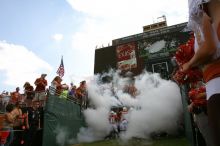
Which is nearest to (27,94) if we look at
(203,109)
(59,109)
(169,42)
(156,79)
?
(59,109)

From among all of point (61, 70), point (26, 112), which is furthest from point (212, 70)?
point (61, 70)

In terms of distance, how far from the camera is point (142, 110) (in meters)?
14.3

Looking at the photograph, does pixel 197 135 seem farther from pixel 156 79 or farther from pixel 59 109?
pixel 156 79

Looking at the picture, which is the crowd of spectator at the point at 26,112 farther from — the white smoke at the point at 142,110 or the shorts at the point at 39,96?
the white smoke at the point at 142,110

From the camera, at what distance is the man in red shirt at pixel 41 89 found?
40.3ft

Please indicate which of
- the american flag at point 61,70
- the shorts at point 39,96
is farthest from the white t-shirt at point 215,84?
the american flag at point 61,70

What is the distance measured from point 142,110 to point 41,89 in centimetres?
542

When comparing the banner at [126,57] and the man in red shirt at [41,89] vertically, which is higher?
the banner at [126,57]

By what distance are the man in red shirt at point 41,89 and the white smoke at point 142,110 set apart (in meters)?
3.91

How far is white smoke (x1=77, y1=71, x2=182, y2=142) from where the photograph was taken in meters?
13.1

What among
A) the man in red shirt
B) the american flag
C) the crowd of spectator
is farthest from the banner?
the man in red shirt

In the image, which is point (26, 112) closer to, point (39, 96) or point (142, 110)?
point (39, 96)

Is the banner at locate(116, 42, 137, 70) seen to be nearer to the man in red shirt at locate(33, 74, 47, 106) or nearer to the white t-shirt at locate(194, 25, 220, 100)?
the man in red shirt at locate(33, 74, 47, 106)

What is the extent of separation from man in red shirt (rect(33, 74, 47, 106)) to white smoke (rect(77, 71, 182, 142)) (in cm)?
391
